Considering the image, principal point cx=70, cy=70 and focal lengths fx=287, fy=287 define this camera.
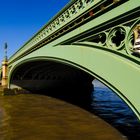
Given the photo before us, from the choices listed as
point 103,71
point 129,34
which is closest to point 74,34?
point 103,71

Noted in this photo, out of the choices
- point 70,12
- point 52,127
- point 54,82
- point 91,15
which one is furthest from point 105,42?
point 54,82

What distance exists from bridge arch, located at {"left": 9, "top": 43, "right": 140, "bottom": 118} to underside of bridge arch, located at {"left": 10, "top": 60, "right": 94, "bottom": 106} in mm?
21166

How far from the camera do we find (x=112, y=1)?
796 centimetres

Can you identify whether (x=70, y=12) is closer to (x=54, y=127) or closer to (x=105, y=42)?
(x=105, y=42)

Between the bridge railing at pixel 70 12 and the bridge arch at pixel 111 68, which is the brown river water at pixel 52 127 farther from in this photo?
the bridge railing at pixel 70 12

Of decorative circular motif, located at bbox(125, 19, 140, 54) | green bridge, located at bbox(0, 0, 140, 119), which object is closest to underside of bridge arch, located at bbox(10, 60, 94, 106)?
green bridge, located at bbox(0, 0, 140, 119)

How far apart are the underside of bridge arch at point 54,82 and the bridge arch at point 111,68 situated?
21.2 metres

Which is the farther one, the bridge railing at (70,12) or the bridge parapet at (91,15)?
the bridge railing at (70,12)

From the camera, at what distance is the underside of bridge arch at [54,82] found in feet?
110

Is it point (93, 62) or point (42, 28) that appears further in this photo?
point (42, 28)

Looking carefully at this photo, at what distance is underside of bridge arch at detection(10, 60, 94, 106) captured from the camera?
33469 millimetres

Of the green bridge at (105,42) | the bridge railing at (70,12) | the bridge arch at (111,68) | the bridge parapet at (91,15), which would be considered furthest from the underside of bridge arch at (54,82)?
the bridge arch at (111,68)

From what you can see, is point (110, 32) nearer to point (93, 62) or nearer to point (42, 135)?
point (93, 62)

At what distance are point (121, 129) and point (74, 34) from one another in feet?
20.7
